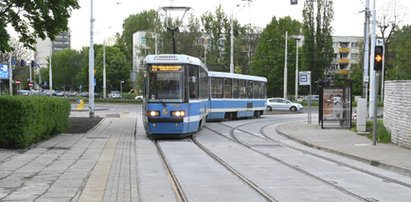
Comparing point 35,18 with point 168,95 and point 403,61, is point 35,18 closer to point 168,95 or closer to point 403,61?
point 168,95

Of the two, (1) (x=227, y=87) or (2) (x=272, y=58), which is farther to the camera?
(2) (x=272, y=58)

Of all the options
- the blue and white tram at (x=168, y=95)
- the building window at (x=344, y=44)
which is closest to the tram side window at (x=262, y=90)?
the blue and white tram at (x=168, y=95)

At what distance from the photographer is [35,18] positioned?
2178cm

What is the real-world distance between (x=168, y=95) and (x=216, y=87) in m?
12.2

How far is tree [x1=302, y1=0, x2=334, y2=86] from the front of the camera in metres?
84.2

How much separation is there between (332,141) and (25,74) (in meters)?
93.9

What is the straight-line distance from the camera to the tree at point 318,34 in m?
84.2

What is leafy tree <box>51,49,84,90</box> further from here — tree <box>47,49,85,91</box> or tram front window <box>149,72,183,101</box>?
tram front window <box>149,72,183,101</box>

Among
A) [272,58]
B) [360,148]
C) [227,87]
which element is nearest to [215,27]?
[272,58]

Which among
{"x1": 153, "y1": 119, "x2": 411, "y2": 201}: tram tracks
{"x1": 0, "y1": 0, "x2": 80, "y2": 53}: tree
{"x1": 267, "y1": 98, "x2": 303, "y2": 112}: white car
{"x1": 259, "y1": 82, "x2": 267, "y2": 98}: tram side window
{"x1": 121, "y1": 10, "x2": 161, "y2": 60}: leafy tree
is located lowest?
{"x1": 153, "y1": 119, "x2": 411, "y2": 201}: tram tracks

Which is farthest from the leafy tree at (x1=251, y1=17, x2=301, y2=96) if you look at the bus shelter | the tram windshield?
the tram windshield

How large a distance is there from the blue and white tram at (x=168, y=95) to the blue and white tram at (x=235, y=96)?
10394 millimetres

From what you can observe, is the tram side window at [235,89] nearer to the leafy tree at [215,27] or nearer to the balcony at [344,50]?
the leafy tree at [215,27]

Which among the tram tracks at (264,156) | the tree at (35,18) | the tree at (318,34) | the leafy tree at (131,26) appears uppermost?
the leafy tree at (131,26)
